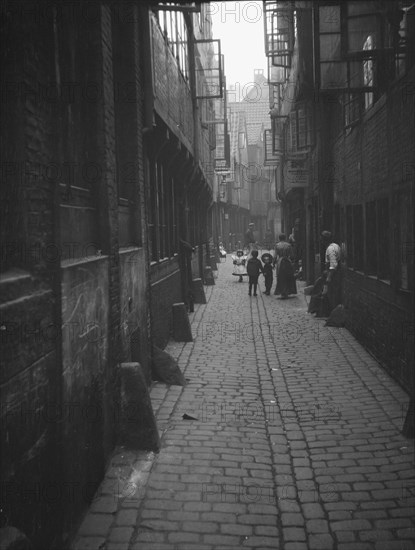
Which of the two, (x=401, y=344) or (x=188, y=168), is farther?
(x=188, y=168)

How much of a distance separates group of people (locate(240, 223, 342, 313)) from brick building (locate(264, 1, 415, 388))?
1.58 feet

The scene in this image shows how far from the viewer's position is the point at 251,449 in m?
5.79

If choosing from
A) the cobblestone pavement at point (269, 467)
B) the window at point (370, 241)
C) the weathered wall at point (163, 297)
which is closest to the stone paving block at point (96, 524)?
the cobblestone pavement at point (269, 467)

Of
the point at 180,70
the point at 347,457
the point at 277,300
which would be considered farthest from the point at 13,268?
the point at 277,300

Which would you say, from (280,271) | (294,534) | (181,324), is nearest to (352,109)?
(181,324)

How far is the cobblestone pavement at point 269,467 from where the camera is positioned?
420 centimetres

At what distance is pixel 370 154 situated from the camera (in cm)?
970

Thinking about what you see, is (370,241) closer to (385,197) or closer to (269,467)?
(385,197)

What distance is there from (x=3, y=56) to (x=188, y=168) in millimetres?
11918

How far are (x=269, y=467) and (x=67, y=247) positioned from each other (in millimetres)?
2662

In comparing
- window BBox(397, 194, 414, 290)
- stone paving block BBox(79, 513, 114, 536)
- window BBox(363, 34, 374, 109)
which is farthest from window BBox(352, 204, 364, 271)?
stone paving block BBox(79, 513, 114, 536)

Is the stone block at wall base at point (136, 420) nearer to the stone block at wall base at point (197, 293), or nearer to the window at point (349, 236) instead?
the window at point (349, 236)

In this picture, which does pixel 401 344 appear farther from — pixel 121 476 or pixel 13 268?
pixel 13 268

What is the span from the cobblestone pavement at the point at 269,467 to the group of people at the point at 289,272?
12.0 ft
